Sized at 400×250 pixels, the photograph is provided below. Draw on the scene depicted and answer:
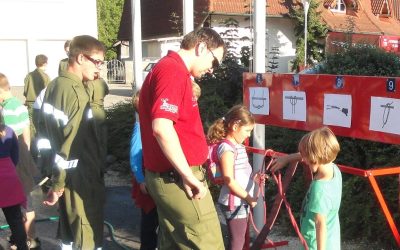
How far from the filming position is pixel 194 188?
3.04 metres

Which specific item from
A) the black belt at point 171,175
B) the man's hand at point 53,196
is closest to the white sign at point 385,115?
the black belt at point 171,175

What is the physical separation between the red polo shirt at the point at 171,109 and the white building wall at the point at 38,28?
73.1 ft

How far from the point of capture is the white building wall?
81.1 feet

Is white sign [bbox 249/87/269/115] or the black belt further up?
white sign [bbox 249/87/269/115]

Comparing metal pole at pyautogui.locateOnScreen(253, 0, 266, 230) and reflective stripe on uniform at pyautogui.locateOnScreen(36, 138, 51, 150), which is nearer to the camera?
reflective stripe on uniform at pyautogui.locateOnScreen(36, 138, 51, 150)

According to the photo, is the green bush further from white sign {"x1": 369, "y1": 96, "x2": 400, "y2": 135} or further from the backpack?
white sign {"x1": 369, "y1": 96, "x2": 400, "y2": 135}

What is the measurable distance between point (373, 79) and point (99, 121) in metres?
2.04

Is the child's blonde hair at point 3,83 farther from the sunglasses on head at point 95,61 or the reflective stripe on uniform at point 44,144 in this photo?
the sunglasses on head at point 95,61

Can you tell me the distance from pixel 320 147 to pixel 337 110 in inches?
51.7

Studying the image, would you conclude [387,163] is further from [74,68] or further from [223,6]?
[223,6]

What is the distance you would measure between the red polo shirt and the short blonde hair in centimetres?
63

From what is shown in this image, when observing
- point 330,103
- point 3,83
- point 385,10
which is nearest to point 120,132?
point 3,83

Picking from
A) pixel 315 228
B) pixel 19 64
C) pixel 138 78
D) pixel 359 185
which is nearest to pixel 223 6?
pixel 19 64

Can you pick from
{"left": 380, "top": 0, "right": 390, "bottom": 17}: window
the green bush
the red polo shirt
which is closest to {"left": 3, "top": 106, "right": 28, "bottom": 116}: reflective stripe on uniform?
the red polo shirt
